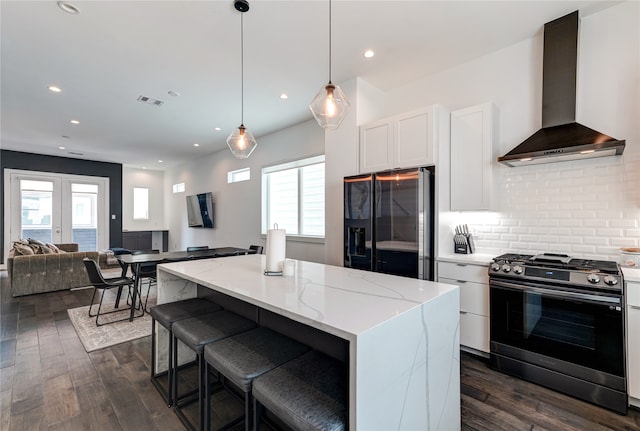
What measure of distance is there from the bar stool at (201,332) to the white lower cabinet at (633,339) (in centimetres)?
251

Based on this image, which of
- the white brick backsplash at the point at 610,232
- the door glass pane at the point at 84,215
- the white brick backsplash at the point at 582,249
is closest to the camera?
the white brick backsplash at the point at 610,232

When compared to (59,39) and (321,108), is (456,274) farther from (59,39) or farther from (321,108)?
(59,39)

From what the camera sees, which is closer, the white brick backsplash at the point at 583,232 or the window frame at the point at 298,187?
the white brick backsplash at the point at 583,232

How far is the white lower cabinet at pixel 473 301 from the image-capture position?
2662 mm

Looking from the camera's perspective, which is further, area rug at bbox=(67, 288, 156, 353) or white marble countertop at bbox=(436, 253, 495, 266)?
area rug at bbox=(67, 288, 156, 353)

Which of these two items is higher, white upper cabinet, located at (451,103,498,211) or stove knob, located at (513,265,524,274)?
white upper cabinet, located at (451,103,498,211)

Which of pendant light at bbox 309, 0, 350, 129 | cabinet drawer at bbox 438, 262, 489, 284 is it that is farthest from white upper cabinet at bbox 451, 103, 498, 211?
pendant light at bbox 309, 0, 350, 129

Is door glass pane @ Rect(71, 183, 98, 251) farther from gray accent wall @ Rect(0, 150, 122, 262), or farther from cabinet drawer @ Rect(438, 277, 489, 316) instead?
cabinet drawer @ Rect(438, 277, 489, 316)

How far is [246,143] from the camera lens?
300 cm

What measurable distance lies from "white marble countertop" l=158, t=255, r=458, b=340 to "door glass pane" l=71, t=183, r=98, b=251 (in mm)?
7860

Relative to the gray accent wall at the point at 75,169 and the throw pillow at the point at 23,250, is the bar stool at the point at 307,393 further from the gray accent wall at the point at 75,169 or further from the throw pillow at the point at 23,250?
the gray accent wall at the point at 75,169

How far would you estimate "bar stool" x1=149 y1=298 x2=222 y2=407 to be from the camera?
2084mm

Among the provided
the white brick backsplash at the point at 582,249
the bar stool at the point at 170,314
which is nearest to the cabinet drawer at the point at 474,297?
the white brick backsplash at the point at 582,249

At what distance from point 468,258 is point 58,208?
973 centimetres
